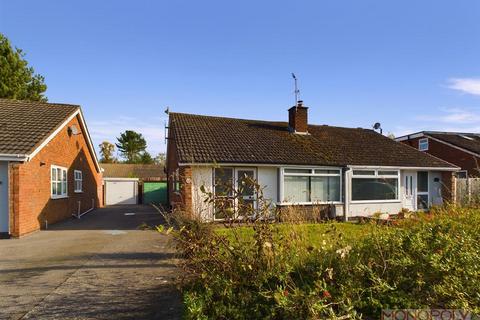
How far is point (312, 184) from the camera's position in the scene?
1570 cm

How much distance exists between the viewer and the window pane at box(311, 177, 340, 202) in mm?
15719

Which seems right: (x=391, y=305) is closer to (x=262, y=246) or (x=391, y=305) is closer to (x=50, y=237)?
(x=262, y=246)

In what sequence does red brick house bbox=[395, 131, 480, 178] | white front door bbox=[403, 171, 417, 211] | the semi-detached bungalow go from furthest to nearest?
red brick house bbox=[395, 131, 480, 178]
white front door bbox=[403, 171, 417, 211]
the semi-detached bungalow

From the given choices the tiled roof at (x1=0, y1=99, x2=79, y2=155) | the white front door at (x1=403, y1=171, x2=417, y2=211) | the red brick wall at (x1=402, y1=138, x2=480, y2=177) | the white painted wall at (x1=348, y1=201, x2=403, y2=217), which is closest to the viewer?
the tiled roof at (x1=0, y1=99, x2=79, y2=155)

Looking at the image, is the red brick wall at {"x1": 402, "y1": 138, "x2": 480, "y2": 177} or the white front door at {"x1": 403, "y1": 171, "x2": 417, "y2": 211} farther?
the red brick wall at {"x1": 402, "y1": 138, "x2": 480, "y2": 177}

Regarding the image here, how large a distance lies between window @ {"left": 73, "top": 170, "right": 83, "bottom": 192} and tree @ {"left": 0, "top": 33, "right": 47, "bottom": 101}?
14.1 metres

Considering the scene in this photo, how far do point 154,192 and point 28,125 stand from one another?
19614 mm

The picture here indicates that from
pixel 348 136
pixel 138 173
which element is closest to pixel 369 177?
pixel 348 136

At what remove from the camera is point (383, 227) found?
5.71 meters

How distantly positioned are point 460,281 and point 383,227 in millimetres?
1983

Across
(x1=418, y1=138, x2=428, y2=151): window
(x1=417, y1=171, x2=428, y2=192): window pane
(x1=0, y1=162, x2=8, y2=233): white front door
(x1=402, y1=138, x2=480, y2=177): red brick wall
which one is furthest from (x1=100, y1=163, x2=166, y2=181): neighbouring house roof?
(x1=0, y1=162, x2=8, y2=233): white front door

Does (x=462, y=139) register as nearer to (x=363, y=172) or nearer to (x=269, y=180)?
(x=363, y=172)

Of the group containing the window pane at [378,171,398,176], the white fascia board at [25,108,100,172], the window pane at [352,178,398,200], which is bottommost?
the window pane at [352,178,398,200]

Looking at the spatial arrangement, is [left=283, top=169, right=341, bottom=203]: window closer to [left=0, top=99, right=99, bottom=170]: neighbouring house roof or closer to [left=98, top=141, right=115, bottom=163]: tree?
[left=0, top=99, right=99, bottom=170]: neighbouring house roof
